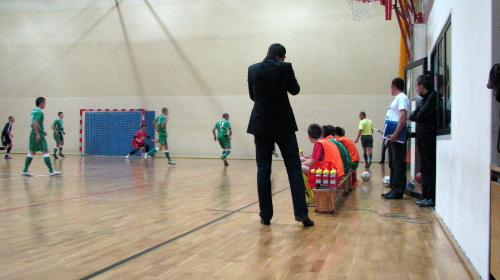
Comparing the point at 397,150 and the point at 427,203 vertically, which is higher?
the point at 397,150

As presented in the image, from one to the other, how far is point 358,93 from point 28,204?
11555 mm

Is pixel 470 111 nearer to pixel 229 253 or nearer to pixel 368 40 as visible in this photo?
pixel 229 253

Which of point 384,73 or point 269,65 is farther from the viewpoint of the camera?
point 384,73

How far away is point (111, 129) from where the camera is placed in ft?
→ 57.4

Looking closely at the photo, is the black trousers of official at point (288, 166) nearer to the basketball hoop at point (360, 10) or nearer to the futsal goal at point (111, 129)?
the basketball hoop at point (360, 10)

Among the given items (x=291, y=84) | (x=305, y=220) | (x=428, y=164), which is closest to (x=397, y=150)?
(x=428, y=164)

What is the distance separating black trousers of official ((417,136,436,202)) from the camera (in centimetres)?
543

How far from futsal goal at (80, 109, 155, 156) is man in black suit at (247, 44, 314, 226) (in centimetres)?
1339

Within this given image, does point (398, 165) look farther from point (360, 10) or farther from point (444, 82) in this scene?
point (360, 10)

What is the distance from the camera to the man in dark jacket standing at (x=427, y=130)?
5359mm

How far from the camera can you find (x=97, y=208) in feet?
16.9

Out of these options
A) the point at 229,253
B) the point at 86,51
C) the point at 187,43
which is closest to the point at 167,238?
the point at 229,253

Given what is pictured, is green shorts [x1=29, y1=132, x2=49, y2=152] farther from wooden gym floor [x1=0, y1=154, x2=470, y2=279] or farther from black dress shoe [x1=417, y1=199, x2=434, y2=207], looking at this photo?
black dress shoe [x1=417, y1=199, x2=434, y2=207]

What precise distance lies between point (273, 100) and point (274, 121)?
196mm
